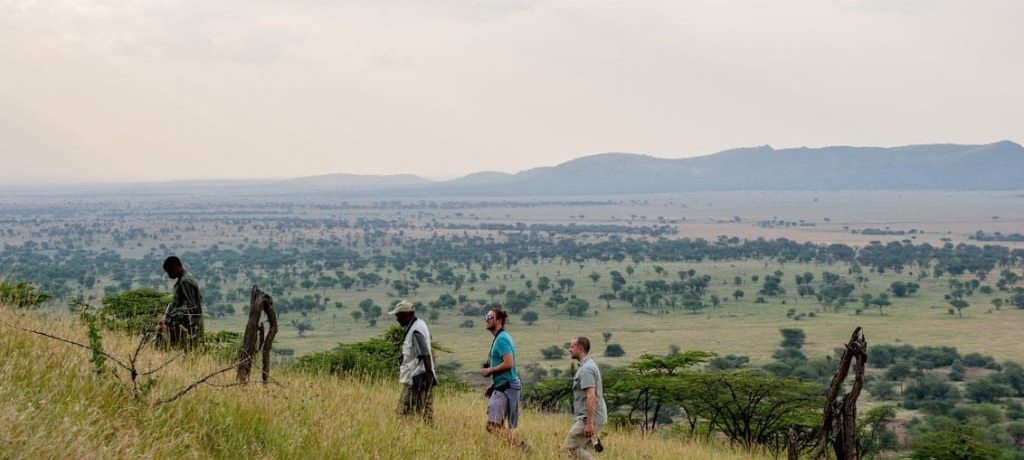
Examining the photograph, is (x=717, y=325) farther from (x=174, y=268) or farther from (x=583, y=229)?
(x=583, y=229)

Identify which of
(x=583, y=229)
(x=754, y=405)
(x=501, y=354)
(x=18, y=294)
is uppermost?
(x=18, y=294)

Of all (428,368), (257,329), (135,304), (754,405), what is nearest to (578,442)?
(428,368)

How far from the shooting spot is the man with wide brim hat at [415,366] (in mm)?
9562

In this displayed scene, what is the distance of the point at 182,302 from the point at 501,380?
390 cm

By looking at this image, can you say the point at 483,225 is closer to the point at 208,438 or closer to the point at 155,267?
the point at 155,267

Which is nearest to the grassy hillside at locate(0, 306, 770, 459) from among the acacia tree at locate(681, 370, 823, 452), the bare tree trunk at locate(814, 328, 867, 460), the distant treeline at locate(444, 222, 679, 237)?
the bare tree trunk at locate(814, 328, 867, 460)

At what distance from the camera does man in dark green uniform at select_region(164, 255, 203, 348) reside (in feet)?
35.0

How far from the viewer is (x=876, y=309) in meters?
81.6

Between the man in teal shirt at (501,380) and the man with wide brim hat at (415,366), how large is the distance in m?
0.59

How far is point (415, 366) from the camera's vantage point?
9711 millimetres

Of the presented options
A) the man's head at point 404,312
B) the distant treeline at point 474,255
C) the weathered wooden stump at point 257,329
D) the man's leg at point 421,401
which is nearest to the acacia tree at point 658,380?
the man's leg at point 421,401

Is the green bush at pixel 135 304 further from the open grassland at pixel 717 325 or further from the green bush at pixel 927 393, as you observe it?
the green bush at pixel 927 393

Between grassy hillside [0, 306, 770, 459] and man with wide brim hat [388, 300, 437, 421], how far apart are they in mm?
224

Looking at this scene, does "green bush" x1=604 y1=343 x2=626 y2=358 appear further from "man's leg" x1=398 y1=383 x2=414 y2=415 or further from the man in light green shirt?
the man in light green shirt
